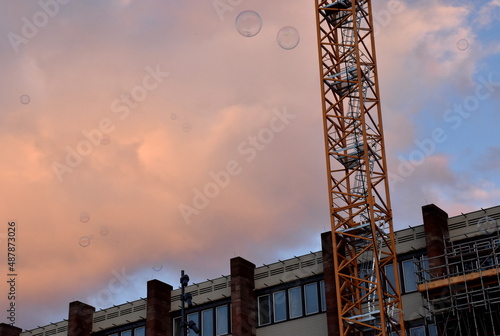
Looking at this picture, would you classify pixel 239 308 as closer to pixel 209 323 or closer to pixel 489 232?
pixel 209 323

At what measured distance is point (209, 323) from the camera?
6519 centimetres

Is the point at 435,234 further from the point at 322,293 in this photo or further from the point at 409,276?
the point at 322,293

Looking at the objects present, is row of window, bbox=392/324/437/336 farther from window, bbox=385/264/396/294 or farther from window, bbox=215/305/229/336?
window, bbox=215/305/229/336

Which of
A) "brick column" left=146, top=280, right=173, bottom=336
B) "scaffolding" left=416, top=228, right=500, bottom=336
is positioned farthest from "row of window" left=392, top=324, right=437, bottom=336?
"brick column" left=146, top=280, right=173, bottom=336

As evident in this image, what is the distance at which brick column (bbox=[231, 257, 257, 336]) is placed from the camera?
61281mm

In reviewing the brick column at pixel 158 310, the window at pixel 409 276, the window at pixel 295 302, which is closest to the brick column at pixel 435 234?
the window at pixel 409 276

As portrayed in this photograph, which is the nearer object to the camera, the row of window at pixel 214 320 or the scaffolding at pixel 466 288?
the scaffolding at pixel 466 288

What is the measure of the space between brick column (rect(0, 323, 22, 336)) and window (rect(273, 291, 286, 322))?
A: 23674 mm

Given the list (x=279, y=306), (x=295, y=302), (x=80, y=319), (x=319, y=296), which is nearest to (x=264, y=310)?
(x=279, y=306)

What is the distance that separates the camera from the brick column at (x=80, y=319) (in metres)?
69.5

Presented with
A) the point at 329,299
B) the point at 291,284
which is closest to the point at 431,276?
the point at 329,299

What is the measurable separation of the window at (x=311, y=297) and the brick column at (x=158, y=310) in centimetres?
1098

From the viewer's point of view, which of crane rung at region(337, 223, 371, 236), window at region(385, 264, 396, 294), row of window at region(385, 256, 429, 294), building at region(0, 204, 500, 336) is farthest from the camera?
window at region(385, 264, 396, 294)

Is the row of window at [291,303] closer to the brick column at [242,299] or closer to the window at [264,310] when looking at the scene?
the window at [264,310]
